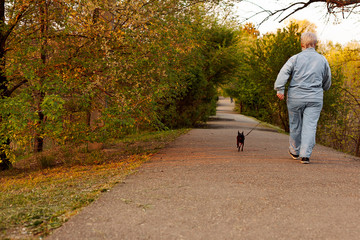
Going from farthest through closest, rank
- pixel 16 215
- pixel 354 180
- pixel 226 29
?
pixel 226 29
pixel 354 180
pixel 16 215

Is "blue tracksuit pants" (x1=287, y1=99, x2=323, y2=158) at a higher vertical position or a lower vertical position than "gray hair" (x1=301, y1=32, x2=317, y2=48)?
lower

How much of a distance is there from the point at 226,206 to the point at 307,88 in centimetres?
365

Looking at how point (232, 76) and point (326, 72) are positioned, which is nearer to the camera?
point (326, 72)

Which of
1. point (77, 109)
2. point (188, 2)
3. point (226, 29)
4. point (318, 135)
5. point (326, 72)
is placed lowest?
point (318, 135)

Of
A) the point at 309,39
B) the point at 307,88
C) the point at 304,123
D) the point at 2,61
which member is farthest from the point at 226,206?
the point at 2,61

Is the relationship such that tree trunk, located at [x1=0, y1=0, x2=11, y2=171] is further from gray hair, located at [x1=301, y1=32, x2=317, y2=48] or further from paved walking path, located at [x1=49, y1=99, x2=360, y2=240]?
gray hair, located at [x1=301, y1=32, x2=317, y2=48]

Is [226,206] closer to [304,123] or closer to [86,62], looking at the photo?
[304,123]

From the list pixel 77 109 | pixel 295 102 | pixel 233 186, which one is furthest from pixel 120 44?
pixel 233 186

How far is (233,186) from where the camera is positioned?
4.58 meters

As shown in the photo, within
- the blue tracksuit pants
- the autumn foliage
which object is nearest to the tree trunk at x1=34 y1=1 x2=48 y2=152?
the autumn foliage

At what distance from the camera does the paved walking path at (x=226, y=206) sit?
2926 mm

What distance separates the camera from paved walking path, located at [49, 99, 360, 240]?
2.93 meters

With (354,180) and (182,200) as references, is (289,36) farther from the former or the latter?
(182,200)

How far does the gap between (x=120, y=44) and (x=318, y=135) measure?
40.3 ft
